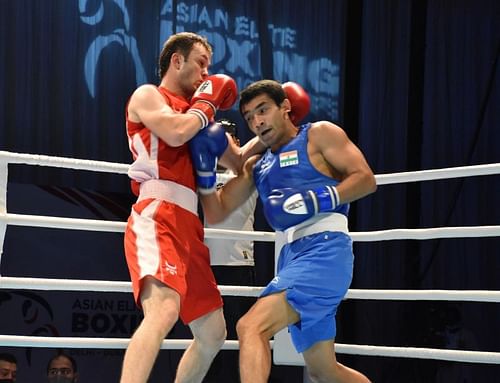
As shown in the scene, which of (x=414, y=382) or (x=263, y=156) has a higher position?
(x=263, y=156)

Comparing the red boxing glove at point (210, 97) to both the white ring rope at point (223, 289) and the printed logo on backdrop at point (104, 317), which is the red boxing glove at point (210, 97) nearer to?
the white ring rope at point (223, 289)

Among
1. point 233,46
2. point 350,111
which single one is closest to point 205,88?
point 233,46

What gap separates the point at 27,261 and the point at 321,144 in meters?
3.02

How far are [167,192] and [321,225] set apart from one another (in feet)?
1.74

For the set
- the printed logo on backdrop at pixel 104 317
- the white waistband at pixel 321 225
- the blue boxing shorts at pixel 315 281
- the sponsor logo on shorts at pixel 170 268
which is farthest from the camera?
the printed logo on backdrop at pixel 104 317

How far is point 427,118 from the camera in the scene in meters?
6.95

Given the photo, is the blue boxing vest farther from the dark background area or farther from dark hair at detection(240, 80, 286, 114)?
the dark background area

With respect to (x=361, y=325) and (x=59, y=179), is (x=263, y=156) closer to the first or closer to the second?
(x=59, y=179)

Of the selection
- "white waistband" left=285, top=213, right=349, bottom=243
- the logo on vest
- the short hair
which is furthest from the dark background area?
"white waistband" left=285, top=213, right=349, bottom=243

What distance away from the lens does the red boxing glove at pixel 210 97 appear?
2529 mm

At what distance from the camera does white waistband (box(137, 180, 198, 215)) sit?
2.51 metres

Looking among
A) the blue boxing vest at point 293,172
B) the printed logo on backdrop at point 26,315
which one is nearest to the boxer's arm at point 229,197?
the blue boxing vest at point 293,172

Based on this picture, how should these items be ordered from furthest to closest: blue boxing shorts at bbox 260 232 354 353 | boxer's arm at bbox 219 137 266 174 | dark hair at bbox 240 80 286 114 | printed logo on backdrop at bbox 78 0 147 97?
printed logo on backdrop at bbox 78 0 147 97 → boxer's arm at bbox 219 137 266 174 → dark hair at bbox 240 80 286 114 → blue boxing shorts at bbox 260 232 354 353

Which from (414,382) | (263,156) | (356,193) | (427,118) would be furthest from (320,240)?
(427,118)
